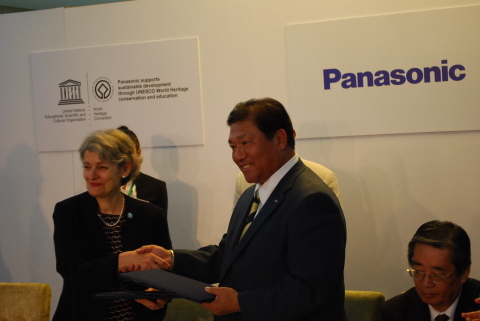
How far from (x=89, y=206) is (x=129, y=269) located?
1.51ft

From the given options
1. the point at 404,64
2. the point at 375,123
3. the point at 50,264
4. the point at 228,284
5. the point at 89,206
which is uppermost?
the point at 404,64

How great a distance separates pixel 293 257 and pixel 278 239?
99 mm

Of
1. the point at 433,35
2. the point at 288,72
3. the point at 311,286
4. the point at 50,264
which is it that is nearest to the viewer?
the point at 311,286

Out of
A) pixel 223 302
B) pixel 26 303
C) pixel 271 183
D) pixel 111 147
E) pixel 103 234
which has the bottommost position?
pixel 26 303

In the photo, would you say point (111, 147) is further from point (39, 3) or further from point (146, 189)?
point (39, 3)

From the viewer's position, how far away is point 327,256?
207 centimetres

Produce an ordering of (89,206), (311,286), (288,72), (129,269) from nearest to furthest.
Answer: (311,286), (129,269), (89,206), (288,72)

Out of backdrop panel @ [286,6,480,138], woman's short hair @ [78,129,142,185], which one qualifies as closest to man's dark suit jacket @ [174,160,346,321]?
woman's short hair @ [78,129,142,185]

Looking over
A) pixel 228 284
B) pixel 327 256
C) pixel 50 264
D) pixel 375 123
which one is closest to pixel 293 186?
pixel 327 256

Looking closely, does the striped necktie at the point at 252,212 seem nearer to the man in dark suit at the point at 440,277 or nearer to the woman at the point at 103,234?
the woman at the point at 103,234

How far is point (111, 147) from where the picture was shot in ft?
9.56

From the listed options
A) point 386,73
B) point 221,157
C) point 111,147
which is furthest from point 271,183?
point 221,157

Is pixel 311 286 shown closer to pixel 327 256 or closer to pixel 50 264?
pixel 327 256

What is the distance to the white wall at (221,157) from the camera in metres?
4.63
